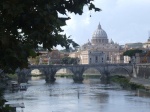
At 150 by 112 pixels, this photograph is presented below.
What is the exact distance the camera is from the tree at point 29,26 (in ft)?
9.50

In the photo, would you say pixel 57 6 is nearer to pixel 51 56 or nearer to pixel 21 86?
pixel 21 86

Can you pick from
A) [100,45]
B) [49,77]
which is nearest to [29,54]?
[49,77]

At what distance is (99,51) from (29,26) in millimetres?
84736

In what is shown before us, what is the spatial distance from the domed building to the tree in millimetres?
80094

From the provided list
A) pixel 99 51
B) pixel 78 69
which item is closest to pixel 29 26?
pixel 78 69

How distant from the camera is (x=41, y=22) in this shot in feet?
9.95

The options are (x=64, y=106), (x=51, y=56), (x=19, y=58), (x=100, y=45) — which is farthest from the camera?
(x=100, y=45)

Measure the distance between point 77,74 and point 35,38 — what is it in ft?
169

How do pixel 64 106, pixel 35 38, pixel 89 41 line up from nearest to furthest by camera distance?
pixel 35 38, pixel 64 106, pixel 89 41

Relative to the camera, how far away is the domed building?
279 ft

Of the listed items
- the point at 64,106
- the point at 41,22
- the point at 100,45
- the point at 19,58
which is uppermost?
the point at 100,45

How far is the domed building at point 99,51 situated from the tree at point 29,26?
8009cm

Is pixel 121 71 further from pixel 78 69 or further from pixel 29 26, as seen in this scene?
pixel 29 26

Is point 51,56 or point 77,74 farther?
point 51,56
